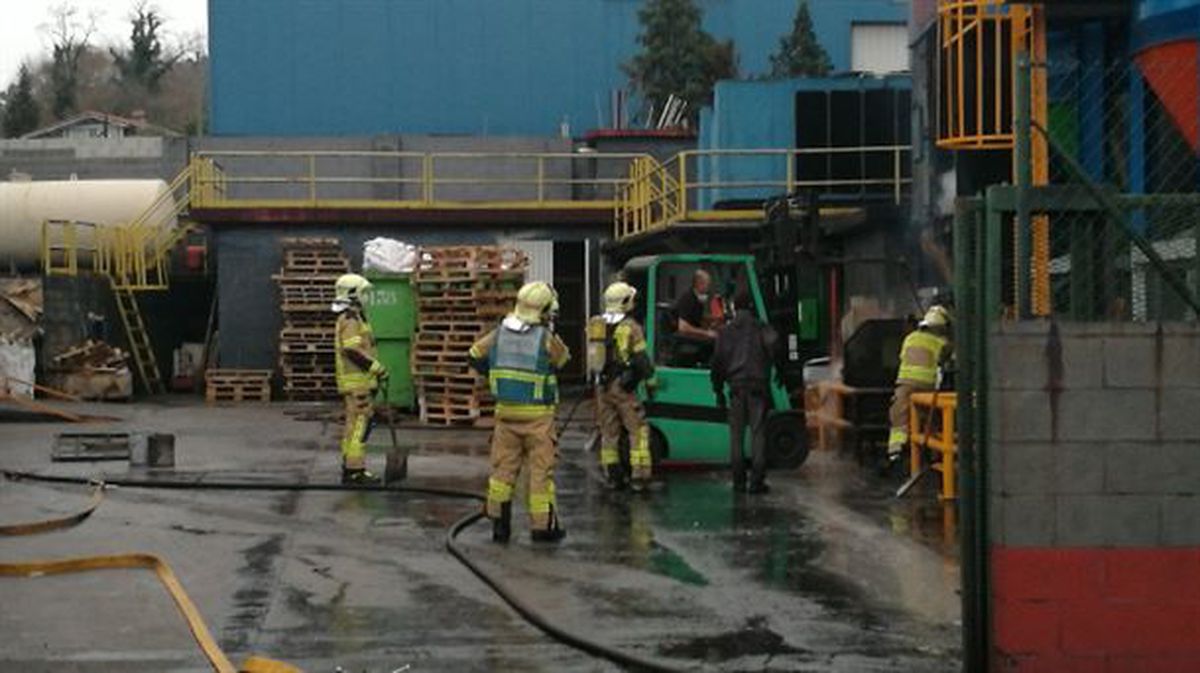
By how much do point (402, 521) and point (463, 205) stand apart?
17702 millimetres

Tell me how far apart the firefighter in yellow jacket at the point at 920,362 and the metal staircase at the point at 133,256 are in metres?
18.0

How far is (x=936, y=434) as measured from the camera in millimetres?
14141

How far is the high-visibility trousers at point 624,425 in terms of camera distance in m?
14.6

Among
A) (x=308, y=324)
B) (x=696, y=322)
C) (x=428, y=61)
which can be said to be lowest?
(x=308, y=324)

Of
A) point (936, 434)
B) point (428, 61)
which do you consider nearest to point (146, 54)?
point (428, 61)

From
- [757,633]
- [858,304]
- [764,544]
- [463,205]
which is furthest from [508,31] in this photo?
[757,633]

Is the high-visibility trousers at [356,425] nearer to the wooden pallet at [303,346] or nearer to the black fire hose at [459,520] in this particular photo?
the black fire hose at [459,520]

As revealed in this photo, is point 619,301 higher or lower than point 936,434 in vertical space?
higher

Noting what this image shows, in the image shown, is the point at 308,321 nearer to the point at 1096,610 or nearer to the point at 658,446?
the point at 658,446

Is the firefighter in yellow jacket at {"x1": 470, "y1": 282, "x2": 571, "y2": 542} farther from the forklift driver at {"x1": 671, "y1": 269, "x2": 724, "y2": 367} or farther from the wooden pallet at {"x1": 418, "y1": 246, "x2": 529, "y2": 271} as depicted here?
the wooden pallet at {"x1": 418, "y1": 246, "x2": 529, "y2": 271}

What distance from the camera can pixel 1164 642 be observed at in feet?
23.7

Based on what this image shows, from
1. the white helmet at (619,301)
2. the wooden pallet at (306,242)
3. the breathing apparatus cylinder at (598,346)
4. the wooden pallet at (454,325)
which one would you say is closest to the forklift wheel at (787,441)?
the breathing apparatus cylinder at (598,346)

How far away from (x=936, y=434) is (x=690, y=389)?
8.70 feet

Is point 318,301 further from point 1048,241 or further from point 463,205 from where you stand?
point 1048,241
